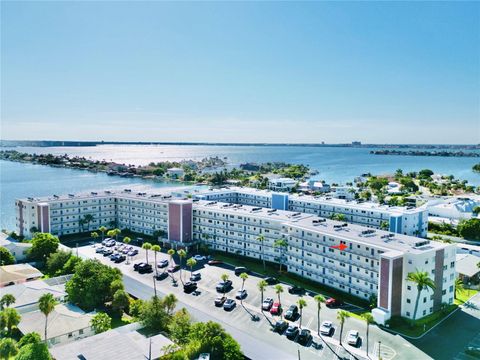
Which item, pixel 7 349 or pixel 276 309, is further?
pixel 276 309

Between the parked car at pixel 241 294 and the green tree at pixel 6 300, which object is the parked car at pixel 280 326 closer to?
the parked car at pixel 241 294

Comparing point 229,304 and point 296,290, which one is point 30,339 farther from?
point 296,290

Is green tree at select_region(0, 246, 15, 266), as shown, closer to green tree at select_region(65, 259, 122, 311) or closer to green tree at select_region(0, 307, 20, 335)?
green tree at select_region(65, 259, 122, 311)

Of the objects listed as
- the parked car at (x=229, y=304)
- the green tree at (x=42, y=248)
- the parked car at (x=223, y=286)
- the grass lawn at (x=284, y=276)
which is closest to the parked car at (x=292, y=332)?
the parked car at (x=229, y=304)

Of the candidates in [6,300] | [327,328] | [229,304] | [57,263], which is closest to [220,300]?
[229,304]

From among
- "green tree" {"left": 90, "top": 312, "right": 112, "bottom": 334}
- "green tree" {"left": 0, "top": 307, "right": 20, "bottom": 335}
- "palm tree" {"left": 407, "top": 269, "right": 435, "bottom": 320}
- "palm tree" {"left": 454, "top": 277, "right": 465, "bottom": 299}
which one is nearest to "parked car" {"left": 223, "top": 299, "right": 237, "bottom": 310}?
"green tree" {"left": 90, "top": 312, "right": 112, "bottom": 334}
